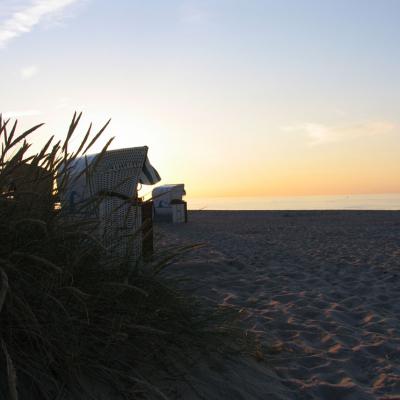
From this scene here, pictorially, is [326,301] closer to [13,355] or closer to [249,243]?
[13,355]

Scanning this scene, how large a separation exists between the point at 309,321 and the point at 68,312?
276 cm

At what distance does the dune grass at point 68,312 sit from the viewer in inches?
73.2

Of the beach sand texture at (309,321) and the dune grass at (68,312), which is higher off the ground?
the dune grass at (68,312)

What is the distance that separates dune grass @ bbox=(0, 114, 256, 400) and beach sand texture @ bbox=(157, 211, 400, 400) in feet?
0.97

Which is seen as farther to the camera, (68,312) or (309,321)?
(309,321)

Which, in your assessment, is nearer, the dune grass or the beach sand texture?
the dune grass

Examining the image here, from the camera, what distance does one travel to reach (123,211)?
5.30 meters

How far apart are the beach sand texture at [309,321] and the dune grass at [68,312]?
29 cm

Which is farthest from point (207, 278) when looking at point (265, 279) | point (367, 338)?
point (367, 338)

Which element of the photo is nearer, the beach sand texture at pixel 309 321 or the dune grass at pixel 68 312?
the dune grass at pixel 68 312

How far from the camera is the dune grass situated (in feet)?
6.10

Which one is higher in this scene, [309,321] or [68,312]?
[68,312]

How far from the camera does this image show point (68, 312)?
2.00m

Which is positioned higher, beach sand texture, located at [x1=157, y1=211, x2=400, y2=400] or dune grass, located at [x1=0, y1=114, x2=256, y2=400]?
dune grass, located at [x1=0, y1=114, x2=256, y2=400]
